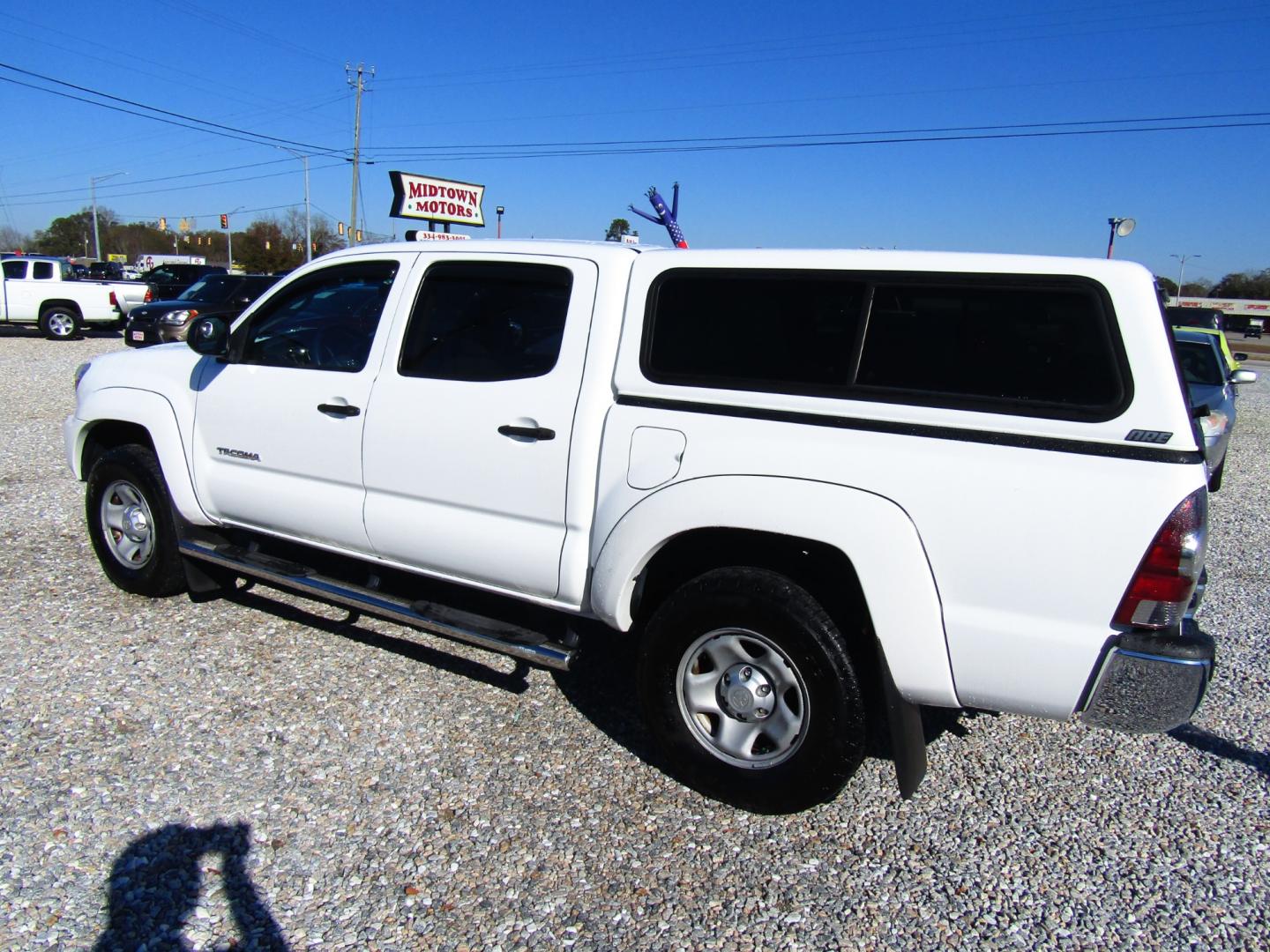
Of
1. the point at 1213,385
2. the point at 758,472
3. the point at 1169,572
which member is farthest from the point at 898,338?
the point at 1213,385

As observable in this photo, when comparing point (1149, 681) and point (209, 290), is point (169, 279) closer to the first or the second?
point (209, 290)

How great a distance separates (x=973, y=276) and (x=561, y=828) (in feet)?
7.47

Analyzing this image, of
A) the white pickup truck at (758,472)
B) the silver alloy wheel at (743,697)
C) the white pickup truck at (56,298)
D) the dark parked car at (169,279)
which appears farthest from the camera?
the dark parked car at (169,279)

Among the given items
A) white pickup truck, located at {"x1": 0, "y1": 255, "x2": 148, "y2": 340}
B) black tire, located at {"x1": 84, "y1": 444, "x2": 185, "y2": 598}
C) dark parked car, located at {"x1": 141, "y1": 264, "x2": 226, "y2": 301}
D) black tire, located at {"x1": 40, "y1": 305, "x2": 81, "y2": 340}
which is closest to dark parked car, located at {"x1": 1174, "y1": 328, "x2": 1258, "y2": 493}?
black tire, located at {"x1": 84, "y1": 444, "x2": 185, "y2": 598}

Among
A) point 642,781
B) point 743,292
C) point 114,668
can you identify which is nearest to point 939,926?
point 642,781

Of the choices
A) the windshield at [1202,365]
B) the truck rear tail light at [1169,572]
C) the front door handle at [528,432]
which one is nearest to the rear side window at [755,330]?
the front door handle at [528,432]

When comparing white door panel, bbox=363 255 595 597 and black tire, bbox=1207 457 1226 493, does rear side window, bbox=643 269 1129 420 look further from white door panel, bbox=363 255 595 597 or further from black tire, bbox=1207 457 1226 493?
black tire, bbox=1207 457 1226 493

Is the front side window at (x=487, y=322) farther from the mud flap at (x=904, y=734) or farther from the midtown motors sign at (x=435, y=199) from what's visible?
the midtown motors sign at (x=435, y=199)

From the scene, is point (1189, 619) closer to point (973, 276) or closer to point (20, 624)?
point (973, 276)

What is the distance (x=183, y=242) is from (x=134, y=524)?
12646 centimetres

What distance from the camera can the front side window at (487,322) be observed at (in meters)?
3.65

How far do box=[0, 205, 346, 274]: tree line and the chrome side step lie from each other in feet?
210

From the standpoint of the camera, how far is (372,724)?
3838 mm

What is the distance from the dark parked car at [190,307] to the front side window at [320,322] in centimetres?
1208
